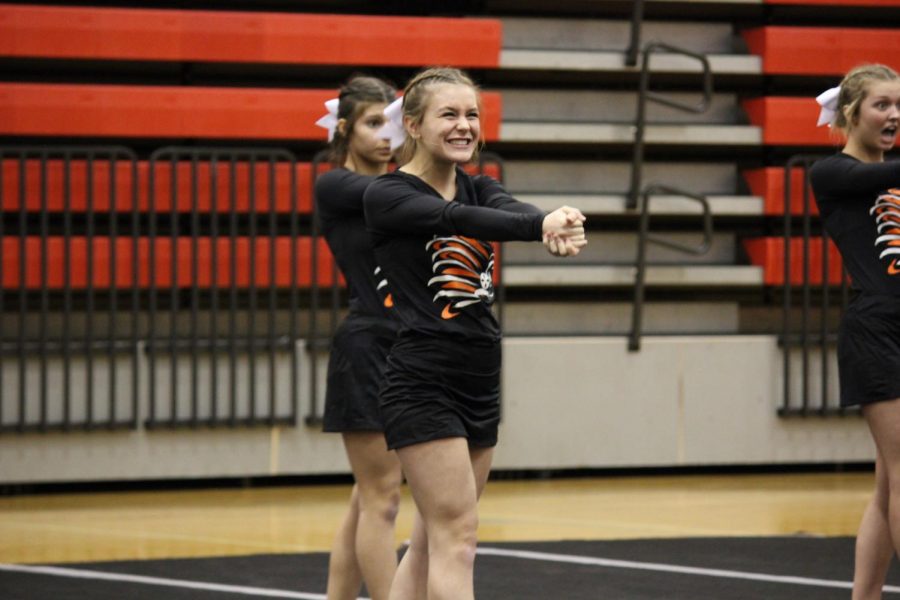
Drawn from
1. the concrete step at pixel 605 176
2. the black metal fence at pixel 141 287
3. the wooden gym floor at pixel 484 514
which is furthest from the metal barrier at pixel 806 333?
the black metal fence at pixel 141 287

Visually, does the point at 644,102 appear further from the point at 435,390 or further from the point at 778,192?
the point at 435,390

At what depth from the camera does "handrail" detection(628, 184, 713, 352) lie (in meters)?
6.73

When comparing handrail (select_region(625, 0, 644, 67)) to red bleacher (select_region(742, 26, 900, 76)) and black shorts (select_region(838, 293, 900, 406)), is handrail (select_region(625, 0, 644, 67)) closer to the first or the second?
red bleacher (select_region(742, 26, 900, 76))

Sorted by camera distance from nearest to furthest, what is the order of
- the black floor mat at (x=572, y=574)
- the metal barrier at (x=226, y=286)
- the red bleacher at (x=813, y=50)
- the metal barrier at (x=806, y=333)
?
1. the black floor mat at (x=572, y=574)
2. the metal barrier at (x=226, y=286)
3. the metal barrier at (x=806, y=333)
4. the red bleacher at (x=813, y=50)

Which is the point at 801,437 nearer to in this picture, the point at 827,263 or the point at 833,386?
the point at 833,386

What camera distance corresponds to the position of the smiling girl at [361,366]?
3430 mm

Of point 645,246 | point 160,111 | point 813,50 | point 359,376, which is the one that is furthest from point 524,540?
point 813,50

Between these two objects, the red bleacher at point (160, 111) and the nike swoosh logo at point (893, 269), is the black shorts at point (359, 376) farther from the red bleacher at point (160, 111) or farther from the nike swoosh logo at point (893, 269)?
the red bleacher at point (160, 111)

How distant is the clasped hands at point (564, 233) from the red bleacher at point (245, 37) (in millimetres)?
4285

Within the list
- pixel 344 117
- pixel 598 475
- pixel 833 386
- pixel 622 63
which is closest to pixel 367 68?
pixel 622 63

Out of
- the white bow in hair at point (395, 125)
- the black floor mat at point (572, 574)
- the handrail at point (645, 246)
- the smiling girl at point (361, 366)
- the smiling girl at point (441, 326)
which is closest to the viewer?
the smiling girl at point (441, 326)

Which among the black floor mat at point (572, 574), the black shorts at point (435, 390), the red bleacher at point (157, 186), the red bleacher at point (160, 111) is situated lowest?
the black floor mat at point (572, 574)

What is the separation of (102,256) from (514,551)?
238 cm

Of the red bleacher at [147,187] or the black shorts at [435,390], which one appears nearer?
the black shorts at [435,390]
